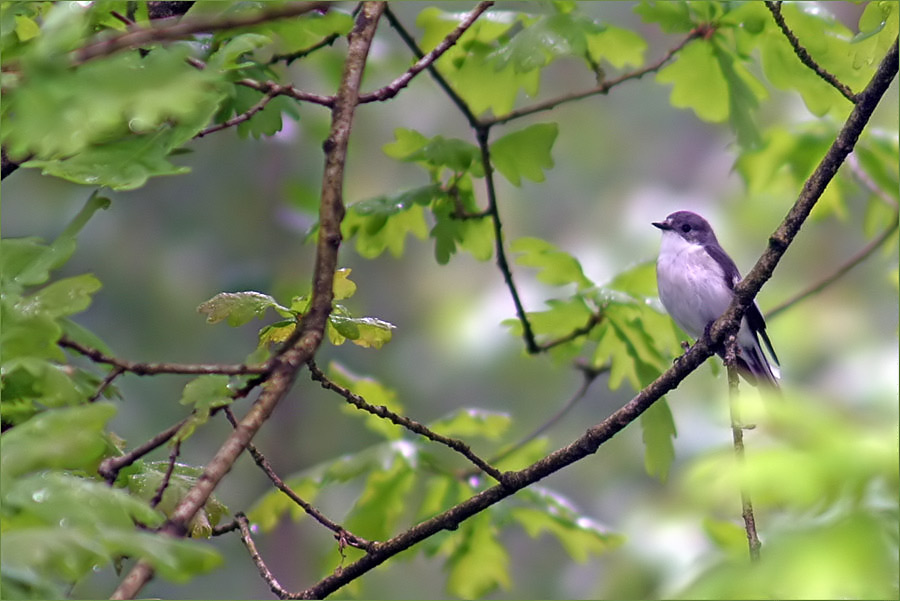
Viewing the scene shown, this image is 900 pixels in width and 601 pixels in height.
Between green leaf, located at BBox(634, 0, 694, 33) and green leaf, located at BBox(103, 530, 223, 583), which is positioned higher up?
green leaf, located at BBox(634, 0, 694, 33)

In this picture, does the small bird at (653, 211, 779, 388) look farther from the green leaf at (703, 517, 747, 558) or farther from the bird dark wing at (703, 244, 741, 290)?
the green leaf at (703, 517, 747, 558)

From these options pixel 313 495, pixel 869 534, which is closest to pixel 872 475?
pixel 869 534

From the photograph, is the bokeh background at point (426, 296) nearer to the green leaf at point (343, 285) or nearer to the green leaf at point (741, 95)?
the green leaf at point (741, 95)

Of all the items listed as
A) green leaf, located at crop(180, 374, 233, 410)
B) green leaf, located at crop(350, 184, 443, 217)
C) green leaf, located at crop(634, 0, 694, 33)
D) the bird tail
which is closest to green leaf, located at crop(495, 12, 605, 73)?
green leaf, located at crop(634, 0, 694, 33)

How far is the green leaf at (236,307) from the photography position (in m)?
0.78

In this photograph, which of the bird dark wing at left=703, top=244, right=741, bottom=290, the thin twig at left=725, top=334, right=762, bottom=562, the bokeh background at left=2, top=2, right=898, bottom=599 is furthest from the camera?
the bokeh background at left=2, top=2, right=898, bottom=599

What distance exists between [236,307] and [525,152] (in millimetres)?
591

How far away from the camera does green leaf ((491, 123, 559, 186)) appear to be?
4.07 feet

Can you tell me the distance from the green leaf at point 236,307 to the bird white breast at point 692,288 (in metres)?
0.87

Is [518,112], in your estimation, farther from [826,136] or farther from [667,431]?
[826,136]

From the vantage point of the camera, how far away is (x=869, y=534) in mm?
310

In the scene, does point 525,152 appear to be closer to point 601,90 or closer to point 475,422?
point 601,90

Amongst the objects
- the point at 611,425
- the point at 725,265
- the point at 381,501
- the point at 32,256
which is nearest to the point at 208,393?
the point at 32,256

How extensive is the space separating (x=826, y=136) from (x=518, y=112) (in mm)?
766
